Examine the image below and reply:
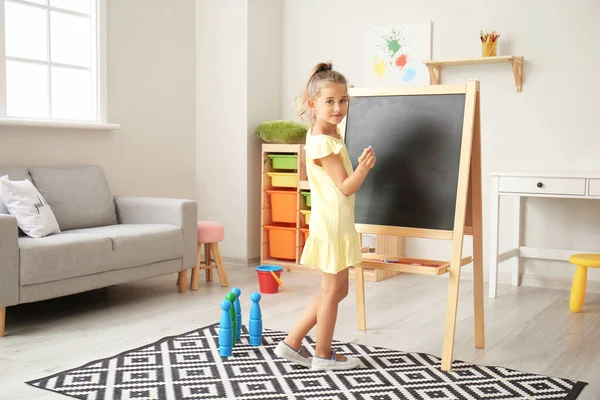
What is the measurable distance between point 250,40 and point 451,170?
265cm

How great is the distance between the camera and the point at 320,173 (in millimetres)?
2695

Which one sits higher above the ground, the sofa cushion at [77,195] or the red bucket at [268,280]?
the sofa cushion at [77,195]

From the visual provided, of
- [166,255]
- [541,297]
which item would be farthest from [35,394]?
[541,297]

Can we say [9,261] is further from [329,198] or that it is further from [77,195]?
[329,198]

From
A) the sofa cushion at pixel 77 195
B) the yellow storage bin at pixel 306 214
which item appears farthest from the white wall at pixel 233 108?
the sofa cushion at pixel 77 195

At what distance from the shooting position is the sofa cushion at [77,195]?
388 cm

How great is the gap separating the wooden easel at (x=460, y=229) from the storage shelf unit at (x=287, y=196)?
1.78 meters

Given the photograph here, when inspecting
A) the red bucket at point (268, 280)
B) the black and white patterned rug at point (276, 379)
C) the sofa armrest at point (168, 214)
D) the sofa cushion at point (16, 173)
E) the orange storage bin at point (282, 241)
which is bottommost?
the black and white patterned rug at point (276, 379)

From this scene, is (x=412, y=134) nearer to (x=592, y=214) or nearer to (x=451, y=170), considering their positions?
(x=451, y=170)

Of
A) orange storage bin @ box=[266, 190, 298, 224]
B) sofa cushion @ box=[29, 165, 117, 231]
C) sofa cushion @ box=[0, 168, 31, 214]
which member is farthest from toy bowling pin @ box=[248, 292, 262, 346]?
orange storage bin @ box=[266, 190, 298, 224]

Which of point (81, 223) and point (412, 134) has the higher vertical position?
point (412, 134)

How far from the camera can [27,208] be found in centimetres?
349

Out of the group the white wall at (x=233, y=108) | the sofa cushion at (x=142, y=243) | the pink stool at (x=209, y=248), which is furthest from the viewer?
the white wall at (x=233, y=108)

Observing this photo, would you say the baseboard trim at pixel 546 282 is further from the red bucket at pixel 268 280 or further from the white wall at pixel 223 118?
the white wall at pixel 223 118
